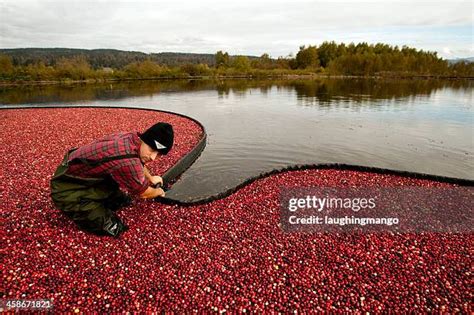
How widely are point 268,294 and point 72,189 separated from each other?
339 cm

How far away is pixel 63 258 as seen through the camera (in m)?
4.11

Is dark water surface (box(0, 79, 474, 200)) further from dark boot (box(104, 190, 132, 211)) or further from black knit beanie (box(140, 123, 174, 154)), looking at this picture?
black knit beanie (box(140, 123, 174, 154))

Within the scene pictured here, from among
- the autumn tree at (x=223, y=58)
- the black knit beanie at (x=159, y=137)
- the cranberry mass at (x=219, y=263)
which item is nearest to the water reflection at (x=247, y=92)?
the cranberry mass at (x=219, y=263)

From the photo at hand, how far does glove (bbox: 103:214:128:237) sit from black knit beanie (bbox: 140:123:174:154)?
5.22ft

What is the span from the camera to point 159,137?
4.18 metres

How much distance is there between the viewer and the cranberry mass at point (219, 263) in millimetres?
3590

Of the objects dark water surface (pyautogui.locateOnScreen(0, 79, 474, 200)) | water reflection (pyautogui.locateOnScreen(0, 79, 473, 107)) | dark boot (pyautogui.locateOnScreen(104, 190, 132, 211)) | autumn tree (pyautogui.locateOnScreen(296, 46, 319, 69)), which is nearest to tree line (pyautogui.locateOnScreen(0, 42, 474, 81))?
autumn tree (pyautogui.locateOnScreen(296, 46, 319, 69))

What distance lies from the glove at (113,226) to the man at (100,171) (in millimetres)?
26

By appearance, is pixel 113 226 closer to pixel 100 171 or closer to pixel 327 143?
pixel 100 171

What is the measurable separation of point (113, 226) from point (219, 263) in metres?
1.96

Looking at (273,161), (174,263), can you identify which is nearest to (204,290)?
(174,263)

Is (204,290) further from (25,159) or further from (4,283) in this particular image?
(25,159)

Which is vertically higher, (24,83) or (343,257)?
(24,83)

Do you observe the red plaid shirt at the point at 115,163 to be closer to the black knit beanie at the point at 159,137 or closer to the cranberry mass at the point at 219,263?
the black knit beanie at the point at 159,137
